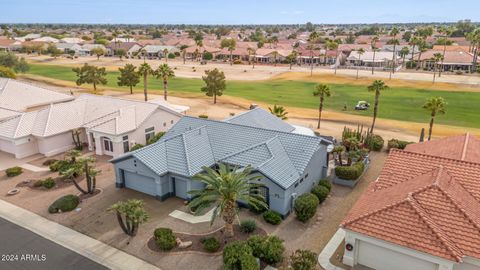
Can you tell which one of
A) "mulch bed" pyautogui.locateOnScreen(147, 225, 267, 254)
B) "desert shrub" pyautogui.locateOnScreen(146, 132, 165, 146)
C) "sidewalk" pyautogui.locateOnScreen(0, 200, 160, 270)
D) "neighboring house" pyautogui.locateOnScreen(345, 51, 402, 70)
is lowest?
"sidewalk" pyautogui.locateOnScreen(0, 200, 160, 270)

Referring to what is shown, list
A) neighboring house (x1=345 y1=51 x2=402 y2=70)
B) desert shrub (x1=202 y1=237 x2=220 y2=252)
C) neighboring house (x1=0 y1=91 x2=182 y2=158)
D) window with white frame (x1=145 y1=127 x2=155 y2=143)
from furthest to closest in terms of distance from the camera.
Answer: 1. neighboring house (x1=345 y1=51 x2=402 y2=70)
2. window with white frame (x1=145 y1=127 x2=155 y2=143)
3. neighboring house (x1=0 y1=91 x2=182 y2=158)
4. desert shrub (x1=202 y1=237 x2=220 y2=252)

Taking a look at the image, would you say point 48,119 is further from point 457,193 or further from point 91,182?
point 457,193

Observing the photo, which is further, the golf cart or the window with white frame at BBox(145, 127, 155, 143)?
the golf cart

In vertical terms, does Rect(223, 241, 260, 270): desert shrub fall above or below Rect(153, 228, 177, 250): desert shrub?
above

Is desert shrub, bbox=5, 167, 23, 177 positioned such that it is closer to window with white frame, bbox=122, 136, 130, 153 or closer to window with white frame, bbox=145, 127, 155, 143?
window with white frame, bbox=122, 136, 130, 153

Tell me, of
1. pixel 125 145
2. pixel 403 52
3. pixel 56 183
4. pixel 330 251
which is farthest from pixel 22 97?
pixel 403 52

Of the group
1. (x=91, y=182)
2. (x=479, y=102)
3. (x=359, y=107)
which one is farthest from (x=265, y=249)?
(x=479, y=102)

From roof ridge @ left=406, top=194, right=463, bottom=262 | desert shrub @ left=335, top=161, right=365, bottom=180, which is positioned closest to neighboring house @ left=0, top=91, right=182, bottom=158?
desert shrub @ left=335, top=161, right=365, bottom=180
